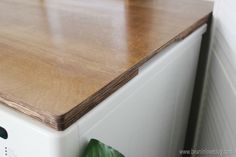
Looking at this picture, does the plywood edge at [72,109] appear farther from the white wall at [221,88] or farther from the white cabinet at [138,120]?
the white wall at [221,88]

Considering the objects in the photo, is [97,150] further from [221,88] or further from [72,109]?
[221,88]

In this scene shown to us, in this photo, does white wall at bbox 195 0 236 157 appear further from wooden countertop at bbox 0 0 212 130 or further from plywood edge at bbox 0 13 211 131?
plywood edge at bbox 0 13 211 131

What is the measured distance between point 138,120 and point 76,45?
195 mm

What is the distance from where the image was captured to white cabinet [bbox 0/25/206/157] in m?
0.40

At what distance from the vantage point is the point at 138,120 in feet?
1.92

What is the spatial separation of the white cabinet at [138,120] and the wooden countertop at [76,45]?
0.02m

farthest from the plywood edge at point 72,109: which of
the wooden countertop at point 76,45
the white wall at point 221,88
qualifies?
the white wall at point 221,88

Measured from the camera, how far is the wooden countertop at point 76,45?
1.33ft

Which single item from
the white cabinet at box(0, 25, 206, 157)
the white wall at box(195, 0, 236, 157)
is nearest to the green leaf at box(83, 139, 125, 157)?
the white cabinet at box(0, 25, 206, 157)

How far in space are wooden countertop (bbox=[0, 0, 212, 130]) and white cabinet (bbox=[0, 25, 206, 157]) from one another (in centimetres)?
2

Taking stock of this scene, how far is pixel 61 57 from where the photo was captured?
0.52 m

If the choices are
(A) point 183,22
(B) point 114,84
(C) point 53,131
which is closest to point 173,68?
(A) point 183,22

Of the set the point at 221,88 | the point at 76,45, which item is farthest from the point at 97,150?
the point at 221,88

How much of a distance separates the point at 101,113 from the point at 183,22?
38 cm
